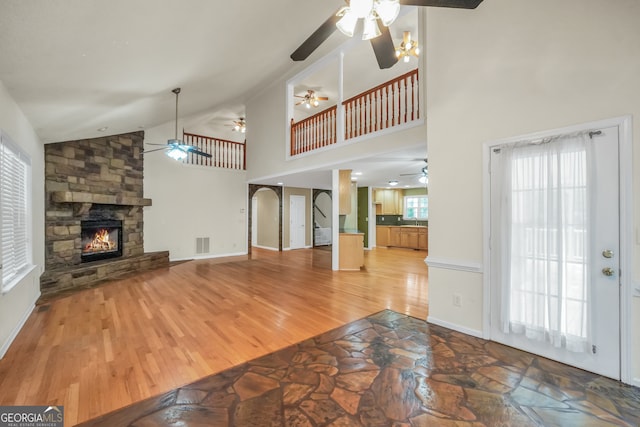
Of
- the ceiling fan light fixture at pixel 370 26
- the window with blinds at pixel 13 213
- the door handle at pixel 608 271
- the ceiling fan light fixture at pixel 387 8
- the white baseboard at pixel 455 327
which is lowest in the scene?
the white baseboard at pixel 455 327

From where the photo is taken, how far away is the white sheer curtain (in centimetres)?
220

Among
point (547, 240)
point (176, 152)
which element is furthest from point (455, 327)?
point (176, 152)

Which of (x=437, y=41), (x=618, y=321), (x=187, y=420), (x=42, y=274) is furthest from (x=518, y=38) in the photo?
(x=42, y=274)

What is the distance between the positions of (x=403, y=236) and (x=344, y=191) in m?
4.75

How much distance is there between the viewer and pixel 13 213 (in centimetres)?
299

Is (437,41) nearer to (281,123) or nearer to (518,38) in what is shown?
(518,38)

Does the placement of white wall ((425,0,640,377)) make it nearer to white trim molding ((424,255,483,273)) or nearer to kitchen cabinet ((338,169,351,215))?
white trim molding ((424,255,483,273))

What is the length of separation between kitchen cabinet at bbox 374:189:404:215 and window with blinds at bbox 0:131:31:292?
31.1ft

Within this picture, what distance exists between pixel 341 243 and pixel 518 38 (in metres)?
4.61

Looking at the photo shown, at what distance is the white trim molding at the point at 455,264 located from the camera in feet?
9.11

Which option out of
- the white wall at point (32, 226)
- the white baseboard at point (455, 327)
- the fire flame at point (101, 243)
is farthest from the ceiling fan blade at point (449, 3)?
the fire flame at point (101, 243)

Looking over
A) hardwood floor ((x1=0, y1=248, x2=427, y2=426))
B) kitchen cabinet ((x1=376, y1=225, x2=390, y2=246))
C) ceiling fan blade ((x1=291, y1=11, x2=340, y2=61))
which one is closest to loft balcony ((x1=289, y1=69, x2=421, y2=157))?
ceiling fan blade ((x1=291, y1=11, x2=340, y2=61))

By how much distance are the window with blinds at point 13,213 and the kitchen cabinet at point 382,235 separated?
30.7 ft

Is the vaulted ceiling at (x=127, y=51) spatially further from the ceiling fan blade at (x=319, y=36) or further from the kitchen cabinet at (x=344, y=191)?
the kitchen cabinet at (x=344, y=191)
